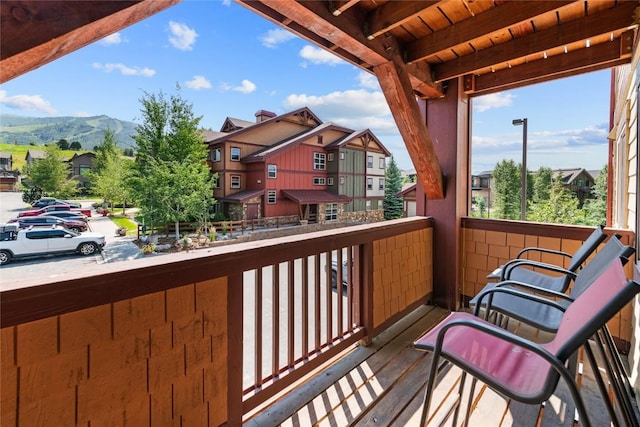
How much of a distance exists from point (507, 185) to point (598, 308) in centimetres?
1201

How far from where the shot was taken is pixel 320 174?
632 inches

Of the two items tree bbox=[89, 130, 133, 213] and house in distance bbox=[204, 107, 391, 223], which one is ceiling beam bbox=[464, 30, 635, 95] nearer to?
tree bbox=[89, 130, 133, 213]

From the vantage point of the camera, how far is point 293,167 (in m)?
14.7

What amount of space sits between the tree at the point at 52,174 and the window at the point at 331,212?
12.6 meters

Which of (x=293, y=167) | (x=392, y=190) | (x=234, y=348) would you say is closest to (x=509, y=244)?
(x=234, y=348)

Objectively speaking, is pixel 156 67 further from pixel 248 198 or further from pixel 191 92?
pixel 248 198

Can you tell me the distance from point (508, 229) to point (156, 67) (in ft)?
43.3

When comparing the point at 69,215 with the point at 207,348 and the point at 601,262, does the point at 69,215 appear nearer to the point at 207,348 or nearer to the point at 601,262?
the point at 207,348

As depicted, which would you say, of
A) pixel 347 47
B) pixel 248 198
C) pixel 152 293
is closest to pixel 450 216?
pixel 347 47

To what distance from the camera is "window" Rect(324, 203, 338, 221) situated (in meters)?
15.9

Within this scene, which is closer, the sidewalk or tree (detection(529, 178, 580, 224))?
the sidewalk

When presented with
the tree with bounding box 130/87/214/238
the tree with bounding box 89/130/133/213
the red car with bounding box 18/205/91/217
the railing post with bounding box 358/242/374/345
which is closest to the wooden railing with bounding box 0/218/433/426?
the railing post with bounding box 358/242/374/345

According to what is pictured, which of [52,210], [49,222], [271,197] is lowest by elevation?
[49,222]

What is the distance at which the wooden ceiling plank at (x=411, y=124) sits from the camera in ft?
7.45
